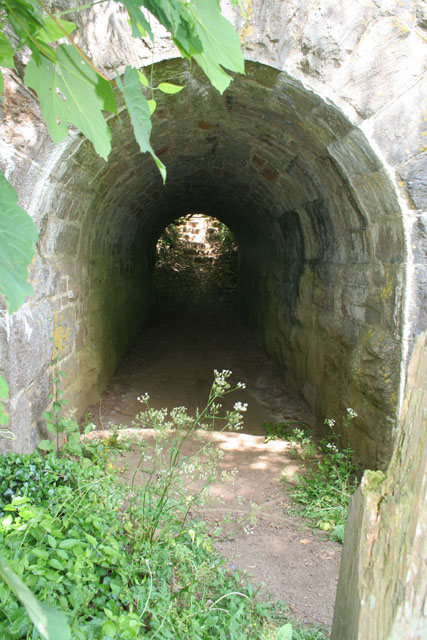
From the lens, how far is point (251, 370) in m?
6.31

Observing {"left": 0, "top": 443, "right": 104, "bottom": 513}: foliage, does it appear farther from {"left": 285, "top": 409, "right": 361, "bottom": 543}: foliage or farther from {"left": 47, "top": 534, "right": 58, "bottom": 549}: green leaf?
{"left": 285, "top": 409, "right": 361, "bottom": 543}: foliage

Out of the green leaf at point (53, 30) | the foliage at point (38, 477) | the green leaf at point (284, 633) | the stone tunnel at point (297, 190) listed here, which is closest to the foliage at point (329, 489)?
the stone tunnel at point (297, 190)

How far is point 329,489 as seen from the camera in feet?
9.98

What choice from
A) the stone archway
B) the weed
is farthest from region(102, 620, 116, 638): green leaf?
the stone archway

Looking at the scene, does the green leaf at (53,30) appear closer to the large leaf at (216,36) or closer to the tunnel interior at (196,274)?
the large leaf at (216,36)

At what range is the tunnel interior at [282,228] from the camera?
112 inches

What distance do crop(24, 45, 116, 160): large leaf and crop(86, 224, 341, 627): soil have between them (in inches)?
74.2

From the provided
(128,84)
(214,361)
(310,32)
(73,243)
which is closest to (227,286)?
(214,361)

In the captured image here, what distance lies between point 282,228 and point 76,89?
469 cm

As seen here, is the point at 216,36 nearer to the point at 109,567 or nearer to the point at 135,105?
the point at 135,105

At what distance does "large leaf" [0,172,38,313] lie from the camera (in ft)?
2.36

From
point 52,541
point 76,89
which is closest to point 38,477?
point 52,541

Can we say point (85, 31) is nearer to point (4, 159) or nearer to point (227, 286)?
point (4, 159)

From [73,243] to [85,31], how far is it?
1630 millimetres
